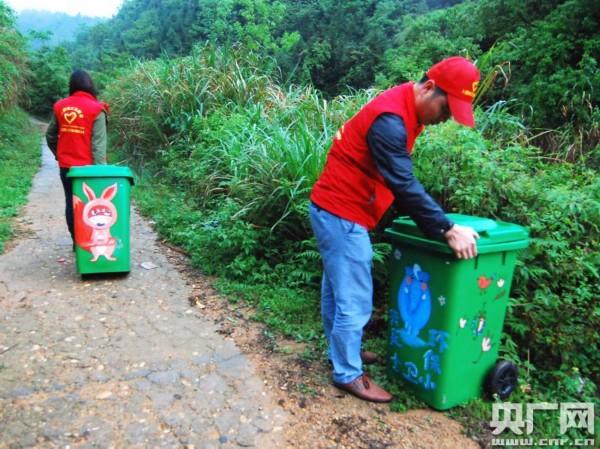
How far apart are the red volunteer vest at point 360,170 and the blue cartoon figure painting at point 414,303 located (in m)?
0.35

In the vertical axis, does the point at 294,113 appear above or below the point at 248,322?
above

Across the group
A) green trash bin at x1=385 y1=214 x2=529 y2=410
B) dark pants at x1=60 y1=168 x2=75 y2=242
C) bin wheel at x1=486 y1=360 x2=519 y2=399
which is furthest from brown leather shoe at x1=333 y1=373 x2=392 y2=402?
dark pants at x1=60 y1=168 x2=75 y2=242

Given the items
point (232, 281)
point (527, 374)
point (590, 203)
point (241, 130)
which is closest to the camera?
point (527, 374)

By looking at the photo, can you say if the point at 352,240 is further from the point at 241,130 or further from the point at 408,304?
the point at 241,130

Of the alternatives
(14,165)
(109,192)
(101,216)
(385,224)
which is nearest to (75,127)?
(109,192)

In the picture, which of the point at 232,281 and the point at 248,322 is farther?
the point at 232,281

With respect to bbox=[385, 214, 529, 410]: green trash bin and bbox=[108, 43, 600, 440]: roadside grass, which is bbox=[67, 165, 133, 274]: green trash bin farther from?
bbox=[385, 214, 529, 410]: green trash bin

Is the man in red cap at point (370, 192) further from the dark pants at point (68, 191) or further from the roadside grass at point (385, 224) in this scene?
the dark pants at point (68, 191)

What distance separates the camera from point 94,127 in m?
4.18

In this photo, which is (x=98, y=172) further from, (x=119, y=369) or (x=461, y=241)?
(x=461, y=241)

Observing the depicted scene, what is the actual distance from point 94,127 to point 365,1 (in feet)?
107

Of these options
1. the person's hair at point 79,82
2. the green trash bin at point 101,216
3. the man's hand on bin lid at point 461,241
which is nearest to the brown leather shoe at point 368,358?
the man's hand on bin lid at point 461,241

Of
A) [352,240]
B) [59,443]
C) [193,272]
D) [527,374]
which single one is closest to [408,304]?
[352,240]

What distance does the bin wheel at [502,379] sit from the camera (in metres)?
2.46
